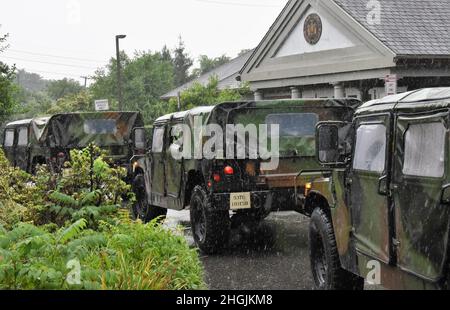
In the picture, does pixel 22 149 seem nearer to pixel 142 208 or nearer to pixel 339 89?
pixel 142 208

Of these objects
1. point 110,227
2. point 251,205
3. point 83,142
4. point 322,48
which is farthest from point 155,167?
point 322,48

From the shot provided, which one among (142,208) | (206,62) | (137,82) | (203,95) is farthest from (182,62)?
(142,208)

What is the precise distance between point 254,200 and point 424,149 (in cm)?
466

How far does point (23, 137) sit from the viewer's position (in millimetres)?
22297

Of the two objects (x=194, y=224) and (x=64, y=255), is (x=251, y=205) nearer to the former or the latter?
(x=194, y=224)

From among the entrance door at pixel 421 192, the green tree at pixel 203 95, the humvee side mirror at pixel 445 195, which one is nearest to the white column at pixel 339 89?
the green tree at pixel 203 95

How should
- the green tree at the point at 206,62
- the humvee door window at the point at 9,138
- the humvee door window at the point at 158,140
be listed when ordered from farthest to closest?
the green tree at the point at 206,62
the humvee door window at the point at 9,138
the humvee door window at the point at 158,140

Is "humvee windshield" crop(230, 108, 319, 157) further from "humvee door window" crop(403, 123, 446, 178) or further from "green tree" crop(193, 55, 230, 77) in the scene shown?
"green tree" crop(193, 55, 230, 77)

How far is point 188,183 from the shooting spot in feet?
35.7

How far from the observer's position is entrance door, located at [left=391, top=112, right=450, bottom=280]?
4.73 m

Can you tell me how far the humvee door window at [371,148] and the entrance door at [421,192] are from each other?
327mm

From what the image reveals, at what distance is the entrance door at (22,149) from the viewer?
69.9 feet

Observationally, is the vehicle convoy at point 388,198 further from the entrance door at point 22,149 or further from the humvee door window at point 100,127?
the entrance door at point 22,149

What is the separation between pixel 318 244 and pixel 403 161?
2126 millimetres
